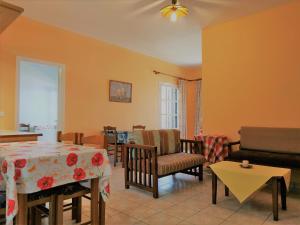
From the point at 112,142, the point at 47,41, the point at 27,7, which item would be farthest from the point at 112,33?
the point at 112,142

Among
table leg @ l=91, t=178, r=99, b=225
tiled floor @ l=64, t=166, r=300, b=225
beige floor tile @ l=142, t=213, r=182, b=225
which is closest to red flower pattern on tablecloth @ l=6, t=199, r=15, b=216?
table leg @ l=91, t=178, r=99, b=225

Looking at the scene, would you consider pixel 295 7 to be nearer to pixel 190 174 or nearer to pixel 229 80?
pixel 229 80

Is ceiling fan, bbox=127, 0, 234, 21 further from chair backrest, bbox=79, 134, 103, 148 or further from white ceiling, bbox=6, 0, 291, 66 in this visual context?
chair backrest, bbox=79, 134, 103, 148

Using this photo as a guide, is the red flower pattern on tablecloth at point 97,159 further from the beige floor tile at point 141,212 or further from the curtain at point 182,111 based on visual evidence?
the curtain at point 182,111

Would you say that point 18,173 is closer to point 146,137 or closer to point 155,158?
point 155,158

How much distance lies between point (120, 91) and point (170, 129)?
193 cm

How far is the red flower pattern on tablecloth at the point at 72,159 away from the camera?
1.60 meters

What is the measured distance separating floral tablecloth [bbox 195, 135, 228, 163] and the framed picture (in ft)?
7.08

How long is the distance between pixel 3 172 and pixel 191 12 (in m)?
3.29

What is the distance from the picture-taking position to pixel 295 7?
3.39 m

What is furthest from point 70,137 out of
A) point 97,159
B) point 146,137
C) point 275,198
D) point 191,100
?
point 191,100

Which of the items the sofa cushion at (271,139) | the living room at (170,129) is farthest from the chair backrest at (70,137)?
the sofa cushion at (271,139)

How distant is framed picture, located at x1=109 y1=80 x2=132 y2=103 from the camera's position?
5.11 m

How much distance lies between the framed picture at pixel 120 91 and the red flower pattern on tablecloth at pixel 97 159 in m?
3.42
